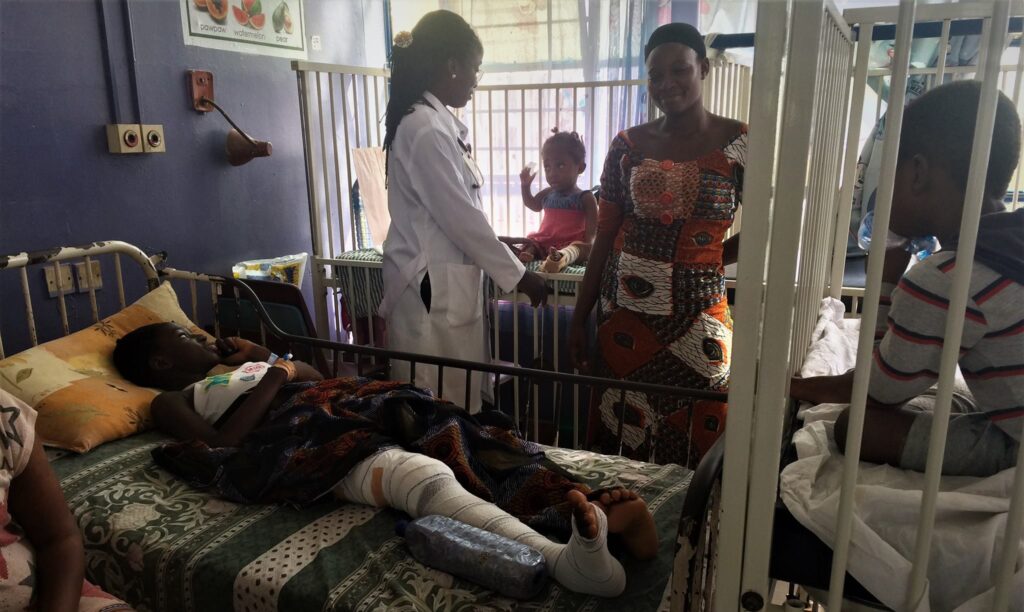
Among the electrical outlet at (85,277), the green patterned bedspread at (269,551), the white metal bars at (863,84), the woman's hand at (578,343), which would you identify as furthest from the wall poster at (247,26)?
the white metal bars at (863,84)

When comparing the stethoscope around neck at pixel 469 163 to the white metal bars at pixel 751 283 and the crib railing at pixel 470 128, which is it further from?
the white metal bars at pixel 751 283

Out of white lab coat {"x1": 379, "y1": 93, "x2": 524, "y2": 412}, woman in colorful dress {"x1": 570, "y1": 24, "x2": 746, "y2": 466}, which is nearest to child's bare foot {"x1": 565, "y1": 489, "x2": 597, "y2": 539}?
woman in colorful dress {"x1": 570, "y1": 24, "x2": 746, "y2": 466}

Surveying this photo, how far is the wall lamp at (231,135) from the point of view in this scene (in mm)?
3107

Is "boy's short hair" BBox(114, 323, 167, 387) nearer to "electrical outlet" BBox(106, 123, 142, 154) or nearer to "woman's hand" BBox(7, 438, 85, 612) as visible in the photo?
"woman's hand" BBox(7, 438, 85, 612)

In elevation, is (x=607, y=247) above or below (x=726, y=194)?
below

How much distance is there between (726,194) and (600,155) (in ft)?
7.62

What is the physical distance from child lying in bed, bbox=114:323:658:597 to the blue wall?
0.93m

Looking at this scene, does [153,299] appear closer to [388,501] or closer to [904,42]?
[388,501]

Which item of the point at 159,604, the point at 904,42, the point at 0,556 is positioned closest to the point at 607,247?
the point at 904,42

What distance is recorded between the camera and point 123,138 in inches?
109

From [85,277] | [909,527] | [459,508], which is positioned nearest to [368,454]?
[459,508]

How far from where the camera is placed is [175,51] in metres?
3.03

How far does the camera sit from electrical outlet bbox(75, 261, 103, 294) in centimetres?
262

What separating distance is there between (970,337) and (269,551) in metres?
1.25
